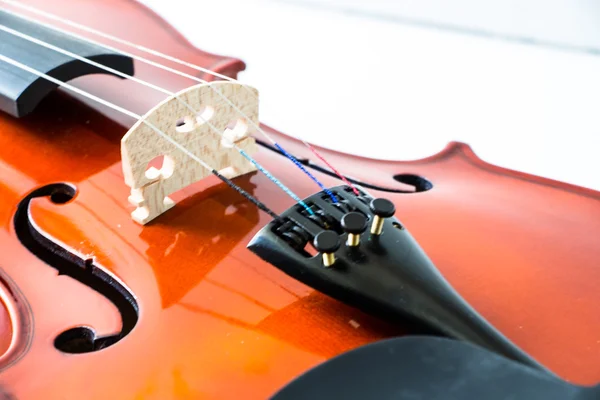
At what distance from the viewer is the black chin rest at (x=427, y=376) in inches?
18.5

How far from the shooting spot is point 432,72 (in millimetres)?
1444

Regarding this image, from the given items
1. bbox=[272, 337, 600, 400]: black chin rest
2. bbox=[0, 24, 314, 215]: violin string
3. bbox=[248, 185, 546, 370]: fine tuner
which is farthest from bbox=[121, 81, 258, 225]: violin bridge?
bbox=[272, 337, 600, 400]: black chin rest

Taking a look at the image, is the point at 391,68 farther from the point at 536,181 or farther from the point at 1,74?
the point at 1,74

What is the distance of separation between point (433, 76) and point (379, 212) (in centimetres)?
98

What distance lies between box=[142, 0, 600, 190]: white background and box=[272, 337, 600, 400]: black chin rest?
778 millimetres

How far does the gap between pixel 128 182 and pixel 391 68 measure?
0.96 meters

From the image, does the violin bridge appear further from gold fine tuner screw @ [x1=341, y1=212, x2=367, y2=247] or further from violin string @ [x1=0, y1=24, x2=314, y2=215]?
gold fine tuner screw @ [x1=341, y1=212, x2=367, y2=247]

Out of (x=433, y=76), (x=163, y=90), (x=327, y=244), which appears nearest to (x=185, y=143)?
(x=163, y=90)

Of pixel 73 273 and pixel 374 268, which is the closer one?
pixel 374 268

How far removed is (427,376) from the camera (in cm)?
48

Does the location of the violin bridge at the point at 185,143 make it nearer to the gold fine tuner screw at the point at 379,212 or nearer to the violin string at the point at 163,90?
the violin string at the point at 163,90

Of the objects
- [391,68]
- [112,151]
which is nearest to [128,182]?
[112,151]

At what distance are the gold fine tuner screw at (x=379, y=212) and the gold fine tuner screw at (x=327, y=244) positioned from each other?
1.7 inches

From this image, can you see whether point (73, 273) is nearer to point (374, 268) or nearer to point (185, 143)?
point (185, 143)
